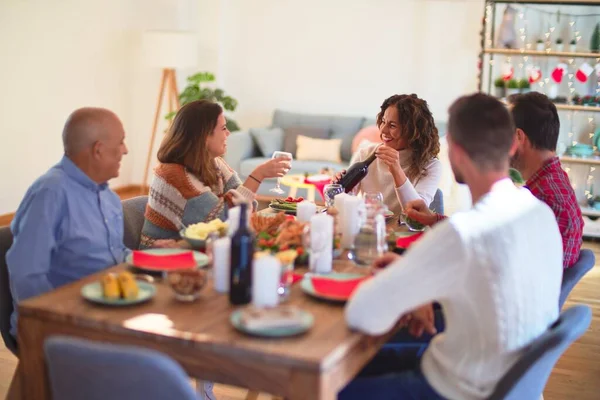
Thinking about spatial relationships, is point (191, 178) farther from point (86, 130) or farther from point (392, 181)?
point (392, 181)

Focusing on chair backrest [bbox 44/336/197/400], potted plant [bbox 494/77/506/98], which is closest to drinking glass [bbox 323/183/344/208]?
chair backrest [bbox 44/336/197/400]

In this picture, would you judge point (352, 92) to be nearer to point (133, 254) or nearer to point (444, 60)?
point (444, 60)

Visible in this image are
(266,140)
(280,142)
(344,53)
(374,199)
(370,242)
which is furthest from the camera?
A: (344,53)

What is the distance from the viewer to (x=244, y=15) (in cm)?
790

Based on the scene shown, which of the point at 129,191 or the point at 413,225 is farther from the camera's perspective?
the point at 129,191

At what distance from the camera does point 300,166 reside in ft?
22.8

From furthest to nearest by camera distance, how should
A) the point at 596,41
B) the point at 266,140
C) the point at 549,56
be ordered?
the point at 266,140 → the point at 549,56 → the point at 596,41

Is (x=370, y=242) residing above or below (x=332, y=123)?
above

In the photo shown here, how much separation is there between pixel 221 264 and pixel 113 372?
55cm

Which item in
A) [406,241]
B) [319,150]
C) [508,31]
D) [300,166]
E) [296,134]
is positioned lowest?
[300,166]

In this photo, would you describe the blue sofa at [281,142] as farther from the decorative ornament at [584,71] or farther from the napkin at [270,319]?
the napkin at [270,319]

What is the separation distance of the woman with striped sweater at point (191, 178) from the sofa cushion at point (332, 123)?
4.03m

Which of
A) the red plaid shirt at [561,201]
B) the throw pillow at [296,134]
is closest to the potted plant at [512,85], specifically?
the throw pillow at [296,134]

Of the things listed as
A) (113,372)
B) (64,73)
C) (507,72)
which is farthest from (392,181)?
(64,73)
